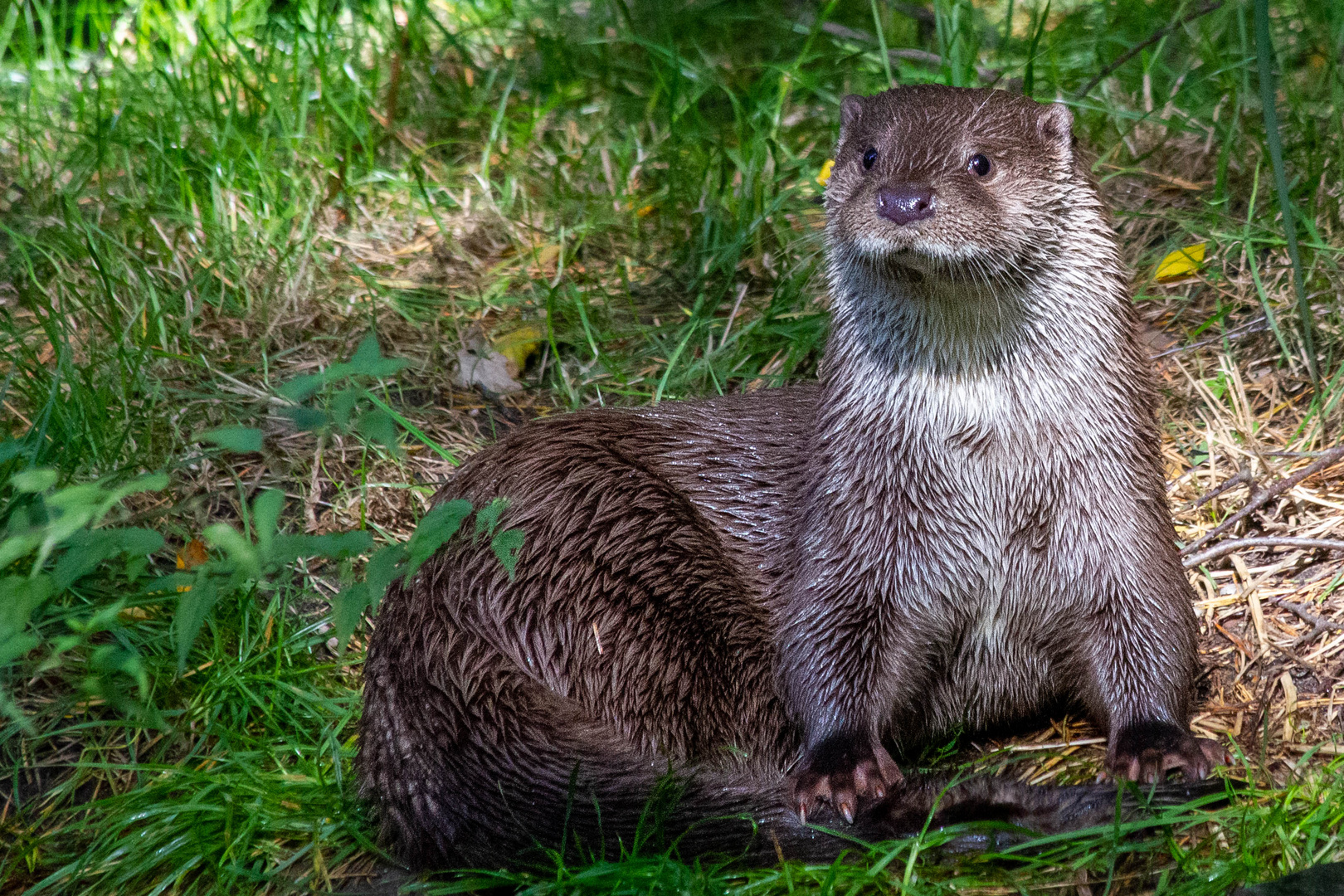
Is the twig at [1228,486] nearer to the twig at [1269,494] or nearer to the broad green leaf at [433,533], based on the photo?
the twig at [1269,494]

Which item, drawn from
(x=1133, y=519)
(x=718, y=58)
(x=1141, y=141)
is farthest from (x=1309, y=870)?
(x=718, y=58)

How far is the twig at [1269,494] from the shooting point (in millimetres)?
2650

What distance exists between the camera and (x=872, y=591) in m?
2.26

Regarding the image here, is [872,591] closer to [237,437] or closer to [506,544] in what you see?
[506,544]

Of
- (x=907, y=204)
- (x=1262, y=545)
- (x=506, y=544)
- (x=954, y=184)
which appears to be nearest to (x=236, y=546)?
(x=506, y=544)

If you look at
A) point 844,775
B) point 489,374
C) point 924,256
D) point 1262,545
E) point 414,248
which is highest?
point 924,256

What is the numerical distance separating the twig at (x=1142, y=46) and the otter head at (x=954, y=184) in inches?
47.5

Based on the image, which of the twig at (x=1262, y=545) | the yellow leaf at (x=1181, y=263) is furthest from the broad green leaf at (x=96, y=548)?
the yellow leaf at (x=1181, y=263)

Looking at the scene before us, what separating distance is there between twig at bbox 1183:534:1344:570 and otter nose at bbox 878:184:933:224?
104cm

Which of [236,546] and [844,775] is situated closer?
[236,546]

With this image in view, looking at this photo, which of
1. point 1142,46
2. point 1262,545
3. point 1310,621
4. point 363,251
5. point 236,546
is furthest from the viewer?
point 363,251

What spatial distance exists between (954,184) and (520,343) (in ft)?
5.05

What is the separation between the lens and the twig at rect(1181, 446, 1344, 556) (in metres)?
2.65

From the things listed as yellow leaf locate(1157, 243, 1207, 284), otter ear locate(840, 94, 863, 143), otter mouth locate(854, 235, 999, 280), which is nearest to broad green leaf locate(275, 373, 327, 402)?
otter mouth locate(854, 235, 999, 280)
